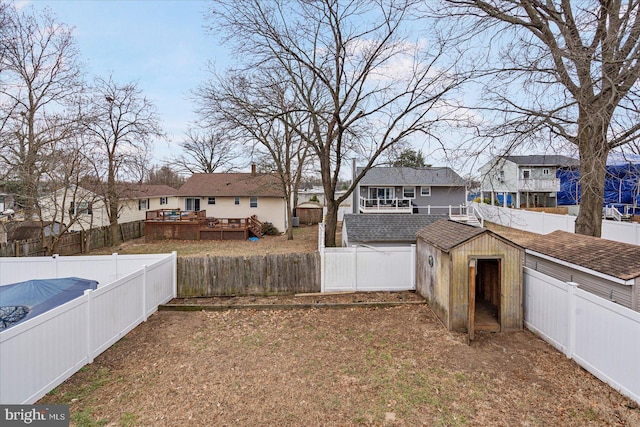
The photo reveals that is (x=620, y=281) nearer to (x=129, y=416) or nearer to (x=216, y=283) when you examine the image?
(x=129, y=416)

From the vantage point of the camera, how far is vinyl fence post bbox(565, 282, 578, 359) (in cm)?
529

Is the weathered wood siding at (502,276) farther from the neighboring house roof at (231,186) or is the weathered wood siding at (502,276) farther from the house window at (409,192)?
the house window at (409,192)

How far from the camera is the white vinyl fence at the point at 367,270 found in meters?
9.53

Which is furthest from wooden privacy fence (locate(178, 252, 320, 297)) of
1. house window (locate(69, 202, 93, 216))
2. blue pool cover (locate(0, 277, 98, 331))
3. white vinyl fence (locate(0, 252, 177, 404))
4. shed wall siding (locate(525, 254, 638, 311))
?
house window (locate(69, 202, 93, 216))

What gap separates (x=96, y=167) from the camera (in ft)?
49.6

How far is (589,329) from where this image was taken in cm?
497

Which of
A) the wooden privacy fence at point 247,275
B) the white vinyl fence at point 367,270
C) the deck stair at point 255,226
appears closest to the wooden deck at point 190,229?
the deck stair at point 255,226

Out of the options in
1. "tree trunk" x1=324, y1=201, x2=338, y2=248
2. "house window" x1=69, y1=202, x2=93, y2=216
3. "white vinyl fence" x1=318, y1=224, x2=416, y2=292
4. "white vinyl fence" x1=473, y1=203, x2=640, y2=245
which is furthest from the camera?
"white vinyl fence" x1=473, y1=203, x2=640, y2=245

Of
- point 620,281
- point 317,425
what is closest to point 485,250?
point 620,281

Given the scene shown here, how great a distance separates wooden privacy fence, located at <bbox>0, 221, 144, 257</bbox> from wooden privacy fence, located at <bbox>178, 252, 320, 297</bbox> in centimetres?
895

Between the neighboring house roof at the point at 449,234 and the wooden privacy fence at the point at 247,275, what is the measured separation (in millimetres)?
3424

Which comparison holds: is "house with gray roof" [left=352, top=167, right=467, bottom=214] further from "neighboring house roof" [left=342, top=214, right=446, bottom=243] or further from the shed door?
the shed door

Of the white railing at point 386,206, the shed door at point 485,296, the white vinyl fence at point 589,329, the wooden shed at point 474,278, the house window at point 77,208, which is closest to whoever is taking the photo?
the white vinyl fence at point 589,329

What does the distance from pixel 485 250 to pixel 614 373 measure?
8.80 ft
